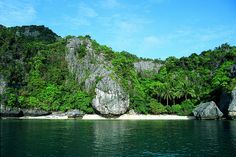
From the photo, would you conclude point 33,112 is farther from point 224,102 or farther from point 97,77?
point 224,102

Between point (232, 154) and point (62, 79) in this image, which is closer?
point (232, 154)

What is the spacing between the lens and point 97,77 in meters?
120

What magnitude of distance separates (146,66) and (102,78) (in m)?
42.0

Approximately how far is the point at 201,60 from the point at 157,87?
34654 mm

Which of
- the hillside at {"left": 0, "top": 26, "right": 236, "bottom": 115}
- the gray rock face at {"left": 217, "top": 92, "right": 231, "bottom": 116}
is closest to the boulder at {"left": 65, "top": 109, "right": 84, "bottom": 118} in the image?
the hillside at {"left": 0, "top": 26, "right": 236, "bottom": 115}

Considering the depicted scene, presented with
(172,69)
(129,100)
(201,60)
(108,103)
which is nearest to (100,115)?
(108,103)

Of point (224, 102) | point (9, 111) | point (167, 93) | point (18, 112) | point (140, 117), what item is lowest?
point (140, 117)

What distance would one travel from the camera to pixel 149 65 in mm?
153250

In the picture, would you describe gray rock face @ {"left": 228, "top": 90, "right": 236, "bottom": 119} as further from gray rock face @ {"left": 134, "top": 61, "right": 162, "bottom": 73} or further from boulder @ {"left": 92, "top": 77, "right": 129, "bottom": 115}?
gray rock face @ {"left": 134, "top": 61, "right": 162, "bottom": 73}

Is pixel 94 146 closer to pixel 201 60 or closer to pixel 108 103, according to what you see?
pixel 108 103

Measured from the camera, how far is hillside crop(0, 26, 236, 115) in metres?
111

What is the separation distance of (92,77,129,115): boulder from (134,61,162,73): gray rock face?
37332 millimetres

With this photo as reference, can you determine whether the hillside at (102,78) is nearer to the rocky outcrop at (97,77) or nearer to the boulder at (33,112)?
the rocky outcrop at (97,77)

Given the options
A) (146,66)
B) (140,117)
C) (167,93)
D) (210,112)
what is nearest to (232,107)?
(210,112)
